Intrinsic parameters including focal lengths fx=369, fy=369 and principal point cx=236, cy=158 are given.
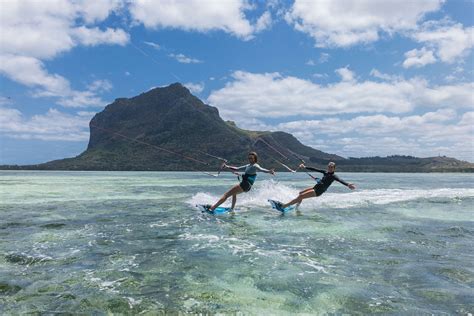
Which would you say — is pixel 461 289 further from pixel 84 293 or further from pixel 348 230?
pixel 84 293

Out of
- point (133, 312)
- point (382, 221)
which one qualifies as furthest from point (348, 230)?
point (133, 312)

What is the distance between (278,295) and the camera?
316 inches

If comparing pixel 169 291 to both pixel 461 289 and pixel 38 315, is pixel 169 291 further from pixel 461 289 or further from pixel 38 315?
pixel 461 289

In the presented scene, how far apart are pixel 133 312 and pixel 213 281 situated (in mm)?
2309

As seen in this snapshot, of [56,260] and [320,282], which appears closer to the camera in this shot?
[320,282]

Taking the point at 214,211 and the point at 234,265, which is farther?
the point at 214,211

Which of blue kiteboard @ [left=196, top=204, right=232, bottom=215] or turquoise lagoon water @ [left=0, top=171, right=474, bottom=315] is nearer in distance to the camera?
turquoise lagoon water @ [left=0, top=171, right=474, bottom=315]

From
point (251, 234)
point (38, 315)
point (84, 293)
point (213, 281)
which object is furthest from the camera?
point (251, 234)

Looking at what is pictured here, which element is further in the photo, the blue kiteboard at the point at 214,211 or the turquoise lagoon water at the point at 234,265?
the blue kiteboard at the point at 214,211

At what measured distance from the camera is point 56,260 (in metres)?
10.7

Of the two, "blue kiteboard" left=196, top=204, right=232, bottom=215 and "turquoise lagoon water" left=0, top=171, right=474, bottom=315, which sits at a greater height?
"blue kiteboard" left=196, top=204, right=232, bottom=215

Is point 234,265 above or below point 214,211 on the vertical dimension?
below

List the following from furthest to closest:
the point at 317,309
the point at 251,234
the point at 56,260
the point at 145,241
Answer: the point at 251,234
the point at 145,241
the point at 56,260
the point at 317,309

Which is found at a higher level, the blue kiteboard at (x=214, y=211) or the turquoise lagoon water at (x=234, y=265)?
the blue kiteboard at (x=214, y=211)
